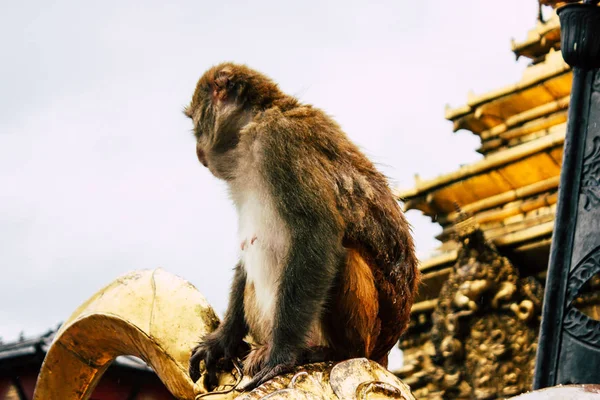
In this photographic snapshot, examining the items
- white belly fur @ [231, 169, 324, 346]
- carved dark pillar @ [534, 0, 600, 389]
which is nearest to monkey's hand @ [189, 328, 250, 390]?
white belly fur @ [231, 169, 324, 346]

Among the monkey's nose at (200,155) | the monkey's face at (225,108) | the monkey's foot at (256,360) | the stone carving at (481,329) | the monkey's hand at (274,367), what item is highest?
the monkey's face at (225,108)

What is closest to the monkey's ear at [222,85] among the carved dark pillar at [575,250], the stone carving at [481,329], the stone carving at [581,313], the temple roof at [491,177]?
the carved dark pillar at [575,250]

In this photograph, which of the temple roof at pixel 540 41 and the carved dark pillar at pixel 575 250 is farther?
the temple roof at pixel 540 41

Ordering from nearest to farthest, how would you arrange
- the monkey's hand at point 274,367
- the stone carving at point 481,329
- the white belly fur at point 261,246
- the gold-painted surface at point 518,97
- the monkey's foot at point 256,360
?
1. the monkey's hand at point 274,367
2. the monkey's foot at point 256,360
3. the white belly fur at point 261,246
4. the stone carving at point 481,329
5. the gold-painted surface at point 518,97

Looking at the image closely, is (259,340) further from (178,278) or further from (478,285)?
(478,285)

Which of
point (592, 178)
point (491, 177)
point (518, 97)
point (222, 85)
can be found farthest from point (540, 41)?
point (222, 85)

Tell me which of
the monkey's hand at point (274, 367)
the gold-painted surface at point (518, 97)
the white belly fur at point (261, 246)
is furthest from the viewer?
the gold-painted surface at point (518, 97)

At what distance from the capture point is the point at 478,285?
7.76 metres

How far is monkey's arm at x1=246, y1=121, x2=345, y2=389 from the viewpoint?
262cm

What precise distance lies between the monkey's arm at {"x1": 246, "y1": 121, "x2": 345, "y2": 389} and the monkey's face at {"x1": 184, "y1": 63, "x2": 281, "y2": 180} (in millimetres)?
229

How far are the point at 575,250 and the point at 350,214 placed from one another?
1955mm

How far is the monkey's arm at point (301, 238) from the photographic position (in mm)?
2623

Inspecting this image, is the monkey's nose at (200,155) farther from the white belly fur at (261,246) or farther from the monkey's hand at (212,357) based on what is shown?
the monkey's hand at (212,357)

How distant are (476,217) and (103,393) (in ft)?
11.2
